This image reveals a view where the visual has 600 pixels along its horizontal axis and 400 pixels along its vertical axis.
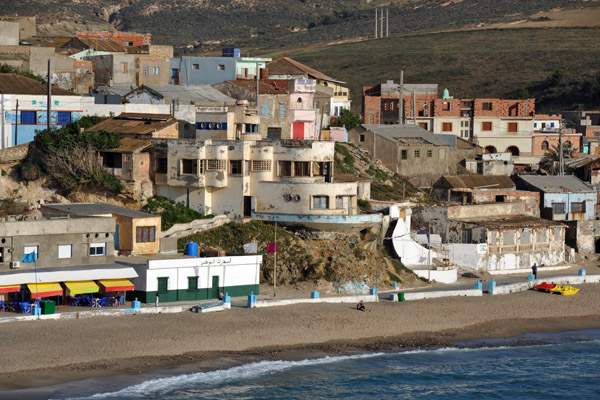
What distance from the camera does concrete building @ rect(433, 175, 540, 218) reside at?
70.5 metres

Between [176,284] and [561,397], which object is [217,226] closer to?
[176,284]

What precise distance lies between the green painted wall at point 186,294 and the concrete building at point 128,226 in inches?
160

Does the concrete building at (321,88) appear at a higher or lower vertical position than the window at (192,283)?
higher

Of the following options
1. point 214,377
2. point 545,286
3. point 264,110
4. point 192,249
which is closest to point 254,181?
point 192,249

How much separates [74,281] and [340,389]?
12.1m

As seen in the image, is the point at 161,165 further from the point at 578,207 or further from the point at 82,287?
the point at 578,207

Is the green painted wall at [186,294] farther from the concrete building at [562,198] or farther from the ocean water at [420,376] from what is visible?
the concrete building at [562,198]

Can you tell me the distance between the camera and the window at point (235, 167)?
58031 mm

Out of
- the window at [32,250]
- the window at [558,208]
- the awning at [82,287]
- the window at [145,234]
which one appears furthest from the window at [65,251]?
the window at [558,208]

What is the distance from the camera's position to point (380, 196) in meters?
67.7

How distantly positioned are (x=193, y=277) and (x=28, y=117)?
19.4 metres

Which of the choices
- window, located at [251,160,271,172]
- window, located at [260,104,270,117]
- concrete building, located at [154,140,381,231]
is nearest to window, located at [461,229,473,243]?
concrete building, located at [154,140,381,231]

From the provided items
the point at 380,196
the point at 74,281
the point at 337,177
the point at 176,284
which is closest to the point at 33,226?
the point at 74,281

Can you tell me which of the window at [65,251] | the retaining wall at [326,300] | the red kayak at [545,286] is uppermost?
the window at [65,251]
